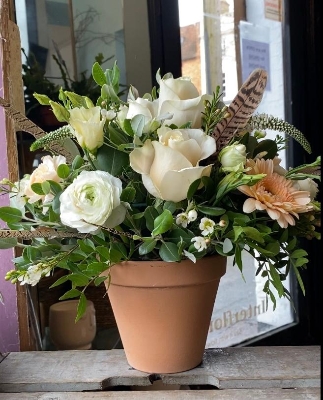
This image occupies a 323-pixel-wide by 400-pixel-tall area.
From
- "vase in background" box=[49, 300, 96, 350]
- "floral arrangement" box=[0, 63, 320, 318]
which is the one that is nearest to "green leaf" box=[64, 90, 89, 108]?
"floral arrangement" box=[0, 63, 320, 318]

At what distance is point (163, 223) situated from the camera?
574 millimetres

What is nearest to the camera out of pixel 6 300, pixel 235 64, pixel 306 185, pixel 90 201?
pixel 90 201

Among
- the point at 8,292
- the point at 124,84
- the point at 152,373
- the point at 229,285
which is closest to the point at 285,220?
the point at 152,373

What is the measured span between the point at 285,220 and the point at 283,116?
4.99 ft

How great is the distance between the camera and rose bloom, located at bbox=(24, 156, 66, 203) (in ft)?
2.07

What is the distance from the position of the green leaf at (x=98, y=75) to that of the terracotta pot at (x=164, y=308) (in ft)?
0.83

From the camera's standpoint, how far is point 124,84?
5.04 ft

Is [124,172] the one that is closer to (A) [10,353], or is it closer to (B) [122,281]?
(B) [122,281]

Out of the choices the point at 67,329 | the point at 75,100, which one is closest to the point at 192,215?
the point at 75,100

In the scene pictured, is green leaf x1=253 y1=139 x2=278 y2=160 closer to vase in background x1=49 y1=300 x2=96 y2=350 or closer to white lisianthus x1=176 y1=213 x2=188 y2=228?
white lisianthus x1=176 y1=213 x2=188 y2=228

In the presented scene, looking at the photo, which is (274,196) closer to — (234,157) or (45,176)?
(234,157)

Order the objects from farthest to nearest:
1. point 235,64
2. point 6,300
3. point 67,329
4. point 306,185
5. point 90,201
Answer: point 235,64 < point 67,329 < point 6,300 < point 306,185 < point 90,201

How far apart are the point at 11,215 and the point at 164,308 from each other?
244mm

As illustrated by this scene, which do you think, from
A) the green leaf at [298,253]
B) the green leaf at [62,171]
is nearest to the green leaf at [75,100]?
the green leaf at [62,171]
